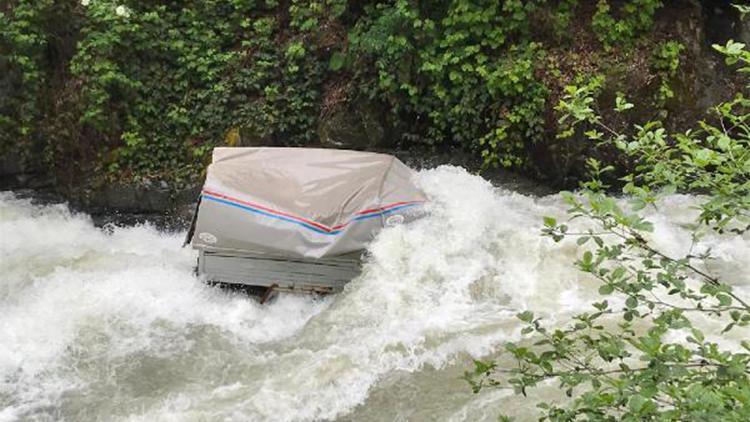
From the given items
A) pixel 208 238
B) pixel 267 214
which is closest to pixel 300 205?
pixel 267 214

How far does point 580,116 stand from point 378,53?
7128mm

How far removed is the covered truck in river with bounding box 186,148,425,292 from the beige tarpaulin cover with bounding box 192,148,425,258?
1 cm

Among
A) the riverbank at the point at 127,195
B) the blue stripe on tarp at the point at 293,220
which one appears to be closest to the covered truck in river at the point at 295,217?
the blue stripe on tarp at the point at 293,220

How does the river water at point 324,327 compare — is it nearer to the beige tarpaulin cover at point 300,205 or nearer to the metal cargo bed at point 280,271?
the metal cargo bed at point 280,271

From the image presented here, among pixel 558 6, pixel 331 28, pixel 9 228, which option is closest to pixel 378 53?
pixel 331 28

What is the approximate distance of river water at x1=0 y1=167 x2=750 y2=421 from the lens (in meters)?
5.55

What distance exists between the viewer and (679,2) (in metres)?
8.98

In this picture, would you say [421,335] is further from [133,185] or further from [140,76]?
[140,76]

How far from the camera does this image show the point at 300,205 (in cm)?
693

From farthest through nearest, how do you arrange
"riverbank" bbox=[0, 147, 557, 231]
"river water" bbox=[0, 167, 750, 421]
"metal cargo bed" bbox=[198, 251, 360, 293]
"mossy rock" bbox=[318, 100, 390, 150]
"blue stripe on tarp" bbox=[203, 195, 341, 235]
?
"mossy rock" bbox=[318, 100, 390, 150] → "riverbank" bbox=[0, 147, 557, 231] → "metal cargo bed" bbox=[198, 251, 360, 293] → "blue stripe on tarp" bbox=[203, 195, 341, 235] → "river water" bbox=[0, 167, 750, 421]

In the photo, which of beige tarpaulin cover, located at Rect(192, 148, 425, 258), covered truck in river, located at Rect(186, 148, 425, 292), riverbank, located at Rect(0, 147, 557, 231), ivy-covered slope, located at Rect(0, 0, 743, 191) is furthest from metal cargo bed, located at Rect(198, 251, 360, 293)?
ivy-covered slope, located at Rect(0, 0, 743, 191)

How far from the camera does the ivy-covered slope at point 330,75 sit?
28.5 ft

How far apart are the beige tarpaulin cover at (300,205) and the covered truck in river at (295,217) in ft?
0.03

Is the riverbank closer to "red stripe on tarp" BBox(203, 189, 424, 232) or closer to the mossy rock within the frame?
the mossy rock
